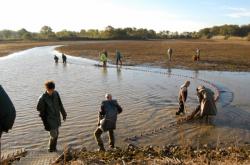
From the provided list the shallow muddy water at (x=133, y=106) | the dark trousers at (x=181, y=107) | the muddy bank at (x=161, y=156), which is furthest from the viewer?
the dark trousers at (x=181, y=107)

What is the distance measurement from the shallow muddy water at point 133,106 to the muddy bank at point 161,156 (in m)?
1.39

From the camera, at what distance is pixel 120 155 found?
335 inches

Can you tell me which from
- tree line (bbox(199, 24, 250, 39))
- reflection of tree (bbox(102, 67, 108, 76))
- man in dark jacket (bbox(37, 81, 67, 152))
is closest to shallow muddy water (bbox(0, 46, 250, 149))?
reflection of tree (bbox(102, 67, 108, 76))

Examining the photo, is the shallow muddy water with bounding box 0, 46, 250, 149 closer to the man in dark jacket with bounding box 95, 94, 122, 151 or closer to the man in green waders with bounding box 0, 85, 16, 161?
the man in dark jacket with bounding box 95, 94, 122, 151

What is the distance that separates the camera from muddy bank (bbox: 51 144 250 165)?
761 centimetres

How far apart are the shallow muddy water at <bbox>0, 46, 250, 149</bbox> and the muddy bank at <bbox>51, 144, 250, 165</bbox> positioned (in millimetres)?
1387

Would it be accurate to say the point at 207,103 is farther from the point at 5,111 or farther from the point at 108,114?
the point at 5,111

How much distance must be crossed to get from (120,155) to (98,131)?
125 cm

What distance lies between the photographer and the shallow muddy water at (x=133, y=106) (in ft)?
36.0

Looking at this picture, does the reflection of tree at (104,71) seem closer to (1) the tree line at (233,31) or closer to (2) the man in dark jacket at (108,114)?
(2) the man in dark jacket at (108,114)

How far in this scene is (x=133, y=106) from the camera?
15195 mm

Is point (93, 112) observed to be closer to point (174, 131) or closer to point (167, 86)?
point (174, 131)

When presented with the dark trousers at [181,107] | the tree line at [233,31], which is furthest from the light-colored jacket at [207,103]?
the tree line at [233,31]

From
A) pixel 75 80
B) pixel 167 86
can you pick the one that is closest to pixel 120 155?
pixel 167 86
